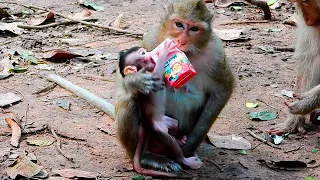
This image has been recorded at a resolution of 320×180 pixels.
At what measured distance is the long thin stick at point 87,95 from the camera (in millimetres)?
5461

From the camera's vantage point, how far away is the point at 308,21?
5.20 metres

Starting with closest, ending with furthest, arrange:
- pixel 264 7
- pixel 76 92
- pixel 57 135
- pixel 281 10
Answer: pixel 57 135 < pixel 76 92 < pixel 264 7 < pixel 281 10

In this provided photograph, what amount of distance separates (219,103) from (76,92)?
178 cm

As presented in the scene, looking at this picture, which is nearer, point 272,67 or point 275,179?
point 275,179

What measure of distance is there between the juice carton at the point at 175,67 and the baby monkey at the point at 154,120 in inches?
1.5

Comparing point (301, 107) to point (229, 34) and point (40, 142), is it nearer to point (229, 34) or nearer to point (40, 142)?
point (40, 142)

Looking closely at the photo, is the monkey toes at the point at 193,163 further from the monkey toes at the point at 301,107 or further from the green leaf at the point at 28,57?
the green leaf at the point at 28,57

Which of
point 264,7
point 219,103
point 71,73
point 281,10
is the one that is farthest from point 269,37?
point 219,103

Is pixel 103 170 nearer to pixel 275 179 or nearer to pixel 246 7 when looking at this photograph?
pixel 275 179

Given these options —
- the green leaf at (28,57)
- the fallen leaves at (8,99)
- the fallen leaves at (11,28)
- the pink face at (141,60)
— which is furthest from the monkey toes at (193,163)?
the fallen leaves at (11,28)

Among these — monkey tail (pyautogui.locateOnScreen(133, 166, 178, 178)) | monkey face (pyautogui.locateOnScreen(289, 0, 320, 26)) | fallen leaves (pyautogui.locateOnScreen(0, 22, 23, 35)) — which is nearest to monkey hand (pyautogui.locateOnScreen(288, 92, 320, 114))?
monkey face (pyautogui.locateOnScreen(289, 0, 320, 26))

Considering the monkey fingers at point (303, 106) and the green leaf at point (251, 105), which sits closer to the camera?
the monkey fingers at point (303, 106)

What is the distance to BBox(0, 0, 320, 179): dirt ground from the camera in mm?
4625

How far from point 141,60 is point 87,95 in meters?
1.68
